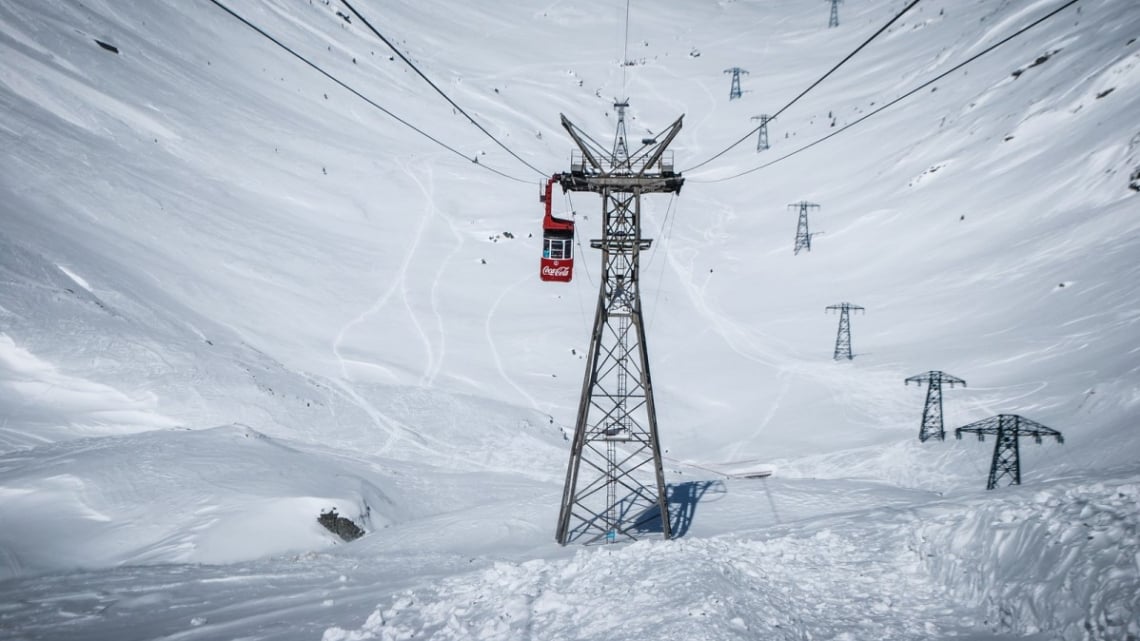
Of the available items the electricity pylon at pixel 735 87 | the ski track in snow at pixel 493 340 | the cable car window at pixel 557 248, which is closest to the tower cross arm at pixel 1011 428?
the cable car window at pixel 557 248

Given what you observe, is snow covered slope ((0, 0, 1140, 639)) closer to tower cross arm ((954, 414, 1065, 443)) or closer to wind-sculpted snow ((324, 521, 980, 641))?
wind-sculpted snow ((324, 521, 980, 641))

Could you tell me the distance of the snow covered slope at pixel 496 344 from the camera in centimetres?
952

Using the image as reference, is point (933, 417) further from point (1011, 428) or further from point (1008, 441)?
point (1011, 428)

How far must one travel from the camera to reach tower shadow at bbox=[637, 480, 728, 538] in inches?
672

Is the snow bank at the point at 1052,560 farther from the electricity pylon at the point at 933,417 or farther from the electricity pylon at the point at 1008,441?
the electricity pylon at the point at 933,417

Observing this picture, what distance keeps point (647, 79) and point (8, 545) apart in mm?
108053

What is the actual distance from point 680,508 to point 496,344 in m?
22.1

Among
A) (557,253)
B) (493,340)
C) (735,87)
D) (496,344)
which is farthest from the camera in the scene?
(735,87)

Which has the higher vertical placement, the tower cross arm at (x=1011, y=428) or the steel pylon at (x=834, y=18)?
the steel pylon at (x=834, y=18)

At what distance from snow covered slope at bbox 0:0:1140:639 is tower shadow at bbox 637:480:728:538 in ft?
0.80

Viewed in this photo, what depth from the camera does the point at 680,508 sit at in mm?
18578

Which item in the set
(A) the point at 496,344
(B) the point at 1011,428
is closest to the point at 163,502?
(A) the point at 496,344

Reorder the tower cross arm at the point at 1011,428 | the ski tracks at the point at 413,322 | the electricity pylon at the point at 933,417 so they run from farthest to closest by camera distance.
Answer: the ski tracks at the point at 413,322 < the electricity pylon at the point at 933,417 < the tower cross arm at the point at 1011,428

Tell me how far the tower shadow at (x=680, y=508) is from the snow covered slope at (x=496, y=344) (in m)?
0.24
